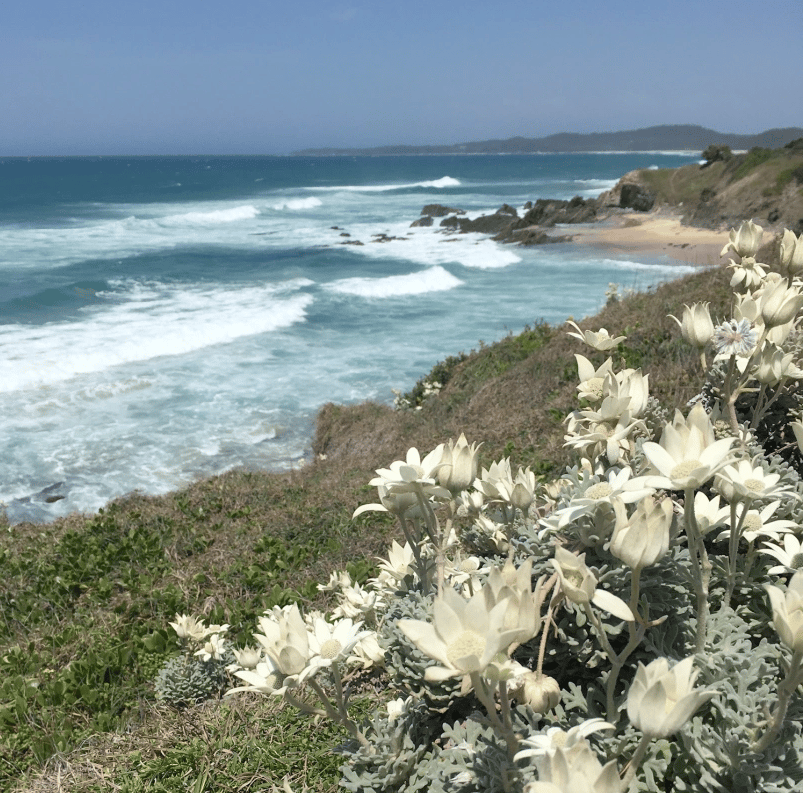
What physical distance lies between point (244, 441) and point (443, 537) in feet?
32.6

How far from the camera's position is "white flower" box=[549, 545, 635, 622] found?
112cm

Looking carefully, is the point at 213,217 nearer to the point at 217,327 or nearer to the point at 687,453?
the point at 217,327

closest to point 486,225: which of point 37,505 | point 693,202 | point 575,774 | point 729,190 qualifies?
point 693,202

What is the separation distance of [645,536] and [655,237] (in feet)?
108

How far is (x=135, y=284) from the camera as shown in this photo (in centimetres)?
2514

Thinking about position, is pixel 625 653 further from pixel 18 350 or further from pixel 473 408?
pixel 18 350

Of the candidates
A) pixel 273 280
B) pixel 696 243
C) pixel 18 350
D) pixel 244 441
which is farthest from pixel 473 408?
pixel 696 243

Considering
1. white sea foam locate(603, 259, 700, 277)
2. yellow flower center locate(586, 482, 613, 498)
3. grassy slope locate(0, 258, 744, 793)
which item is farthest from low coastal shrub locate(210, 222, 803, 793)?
white sea foam locate(603, 259, 700, 277)

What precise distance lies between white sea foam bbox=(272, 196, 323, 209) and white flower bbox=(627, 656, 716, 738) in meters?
58.5

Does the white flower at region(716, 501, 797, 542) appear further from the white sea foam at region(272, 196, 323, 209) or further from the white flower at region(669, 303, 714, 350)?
the white sea foam at region(272, 196, 323, 209)

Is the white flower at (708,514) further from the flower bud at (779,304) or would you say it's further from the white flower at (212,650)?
the white flower at (212,650)

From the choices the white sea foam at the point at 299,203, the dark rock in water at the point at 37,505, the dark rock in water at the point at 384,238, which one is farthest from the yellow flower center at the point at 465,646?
the white sea foam at the point at 299,203

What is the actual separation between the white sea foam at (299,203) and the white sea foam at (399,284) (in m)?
33.7

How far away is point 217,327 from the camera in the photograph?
18188 millimetres
